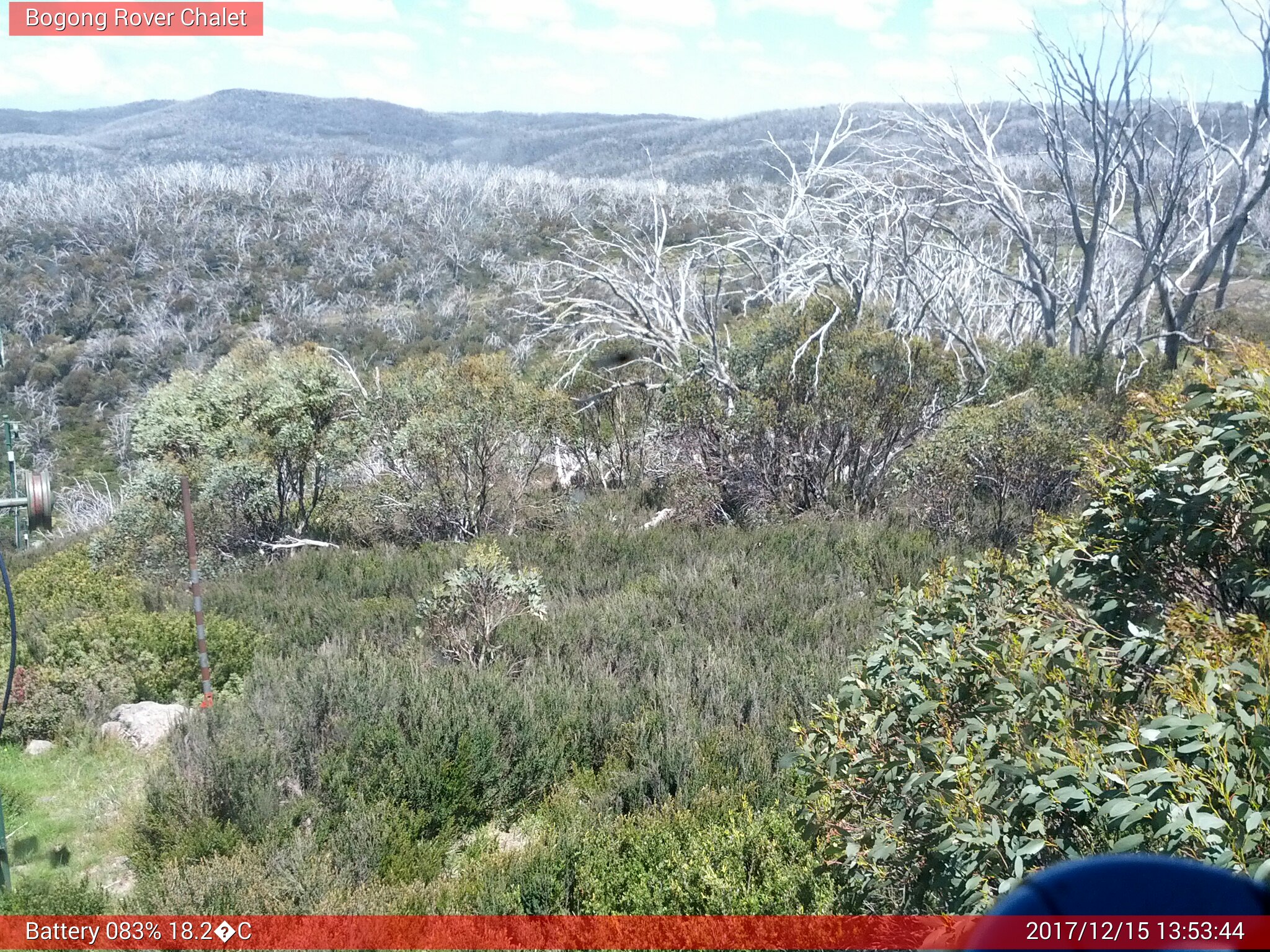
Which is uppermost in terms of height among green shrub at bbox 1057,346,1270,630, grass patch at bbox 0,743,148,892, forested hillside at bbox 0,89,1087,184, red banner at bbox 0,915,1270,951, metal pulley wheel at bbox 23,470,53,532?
forested hillside at bbox 0,89,1087,184

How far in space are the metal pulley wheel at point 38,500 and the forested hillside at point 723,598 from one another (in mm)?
1475

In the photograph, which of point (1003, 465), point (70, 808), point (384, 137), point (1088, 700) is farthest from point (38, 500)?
point (384, 137)

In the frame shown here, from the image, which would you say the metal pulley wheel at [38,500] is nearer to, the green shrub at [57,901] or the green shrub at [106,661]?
the green shrub at [57,901]

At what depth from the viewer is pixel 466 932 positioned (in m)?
3.30

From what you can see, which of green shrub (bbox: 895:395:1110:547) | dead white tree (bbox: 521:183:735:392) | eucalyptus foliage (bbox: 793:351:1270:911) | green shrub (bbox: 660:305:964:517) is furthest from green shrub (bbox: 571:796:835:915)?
dead white tree (bbox: 521:183:735:392)

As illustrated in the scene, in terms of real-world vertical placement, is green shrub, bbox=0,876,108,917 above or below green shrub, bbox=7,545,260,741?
above

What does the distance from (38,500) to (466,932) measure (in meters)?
2.43

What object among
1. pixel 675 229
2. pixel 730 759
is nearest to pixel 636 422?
pixel 730 759

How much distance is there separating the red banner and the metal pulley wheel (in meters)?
1.54

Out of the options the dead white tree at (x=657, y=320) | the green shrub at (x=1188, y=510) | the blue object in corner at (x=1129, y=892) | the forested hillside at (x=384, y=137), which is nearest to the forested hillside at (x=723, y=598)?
the green shrub at (x=1188, y=510)

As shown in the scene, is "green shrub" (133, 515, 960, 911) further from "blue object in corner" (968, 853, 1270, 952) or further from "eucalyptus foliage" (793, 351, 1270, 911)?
"blue object in corner" (968, 853, 1270, 952)

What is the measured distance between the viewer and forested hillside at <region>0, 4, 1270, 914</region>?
2436 millimetres

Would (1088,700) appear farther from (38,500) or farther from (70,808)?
(70,808)

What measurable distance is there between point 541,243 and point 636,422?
1198 inches
